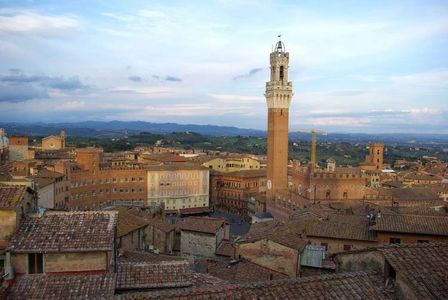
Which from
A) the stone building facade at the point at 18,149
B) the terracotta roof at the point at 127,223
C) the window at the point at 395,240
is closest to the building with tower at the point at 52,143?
the stone building facade at the point at 18,149

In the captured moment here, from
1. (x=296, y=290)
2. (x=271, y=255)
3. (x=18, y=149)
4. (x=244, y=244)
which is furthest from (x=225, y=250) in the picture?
(x=18, y=149)

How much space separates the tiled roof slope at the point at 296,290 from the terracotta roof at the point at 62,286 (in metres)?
2.88

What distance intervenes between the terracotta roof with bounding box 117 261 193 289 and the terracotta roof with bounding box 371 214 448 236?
15.3m

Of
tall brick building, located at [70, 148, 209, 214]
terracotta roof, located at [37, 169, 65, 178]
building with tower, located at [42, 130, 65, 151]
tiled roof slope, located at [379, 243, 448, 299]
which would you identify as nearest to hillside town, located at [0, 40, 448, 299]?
tiled roof slope, located at [379, 243, 448, 299]

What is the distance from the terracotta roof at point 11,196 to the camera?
44.4 feet

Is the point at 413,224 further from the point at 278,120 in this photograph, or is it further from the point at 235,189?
the point at 235,189

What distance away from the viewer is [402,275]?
10516mm

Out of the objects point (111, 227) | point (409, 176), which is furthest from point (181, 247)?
point (409, 176)

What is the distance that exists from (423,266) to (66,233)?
9900 millimetres

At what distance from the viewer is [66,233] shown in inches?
544

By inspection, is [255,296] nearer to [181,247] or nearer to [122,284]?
[122,284]

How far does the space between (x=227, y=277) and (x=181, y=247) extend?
582 inches

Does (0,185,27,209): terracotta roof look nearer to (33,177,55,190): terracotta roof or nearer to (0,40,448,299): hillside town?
(0,40,448,299): hillside town

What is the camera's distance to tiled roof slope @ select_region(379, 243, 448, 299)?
394 inches
